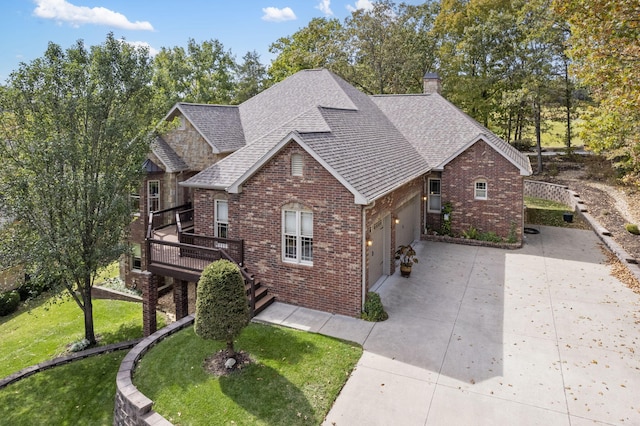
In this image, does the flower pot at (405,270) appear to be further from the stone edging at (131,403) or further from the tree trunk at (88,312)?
the tree trunk at (88,312)

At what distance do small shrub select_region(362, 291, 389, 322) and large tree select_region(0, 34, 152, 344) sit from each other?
29.7 feet

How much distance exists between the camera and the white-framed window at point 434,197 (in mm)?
20266

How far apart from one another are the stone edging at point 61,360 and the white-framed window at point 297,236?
6.59 metres

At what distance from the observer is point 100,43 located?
44.4 ft

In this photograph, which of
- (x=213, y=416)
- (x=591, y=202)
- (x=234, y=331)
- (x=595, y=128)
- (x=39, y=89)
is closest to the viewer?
(x=213, y=416)

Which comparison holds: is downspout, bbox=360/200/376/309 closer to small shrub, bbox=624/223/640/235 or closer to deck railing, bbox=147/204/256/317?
deck railing, bbox=147/204/256/317

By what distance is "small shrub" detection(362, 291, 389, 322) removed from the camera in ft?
37.6

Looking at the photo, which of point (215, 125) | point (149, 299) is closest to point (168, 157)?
point (215, 125)

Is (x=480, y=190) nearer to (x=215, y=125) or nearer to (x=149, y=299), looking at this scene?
(x=215, y=125)

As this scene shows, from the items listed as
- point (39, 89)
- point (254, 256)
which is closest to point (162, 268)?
point (254, 256)

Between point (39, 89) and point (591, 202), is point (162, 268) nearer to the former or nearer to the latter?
point (39, 89)

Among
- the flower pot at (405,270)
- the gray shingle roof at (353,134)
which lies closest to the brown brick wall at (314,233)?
the gray shingle roof at (353,134)

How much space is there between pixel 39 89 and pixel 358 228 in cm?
1116

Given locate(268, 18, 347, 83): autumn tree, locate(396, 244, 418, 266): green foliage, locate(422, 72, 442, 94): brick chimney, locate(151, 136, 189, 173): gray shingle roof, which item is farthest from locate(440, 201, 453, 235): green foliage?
locate(268, 18, 347, 83): autumn tree
